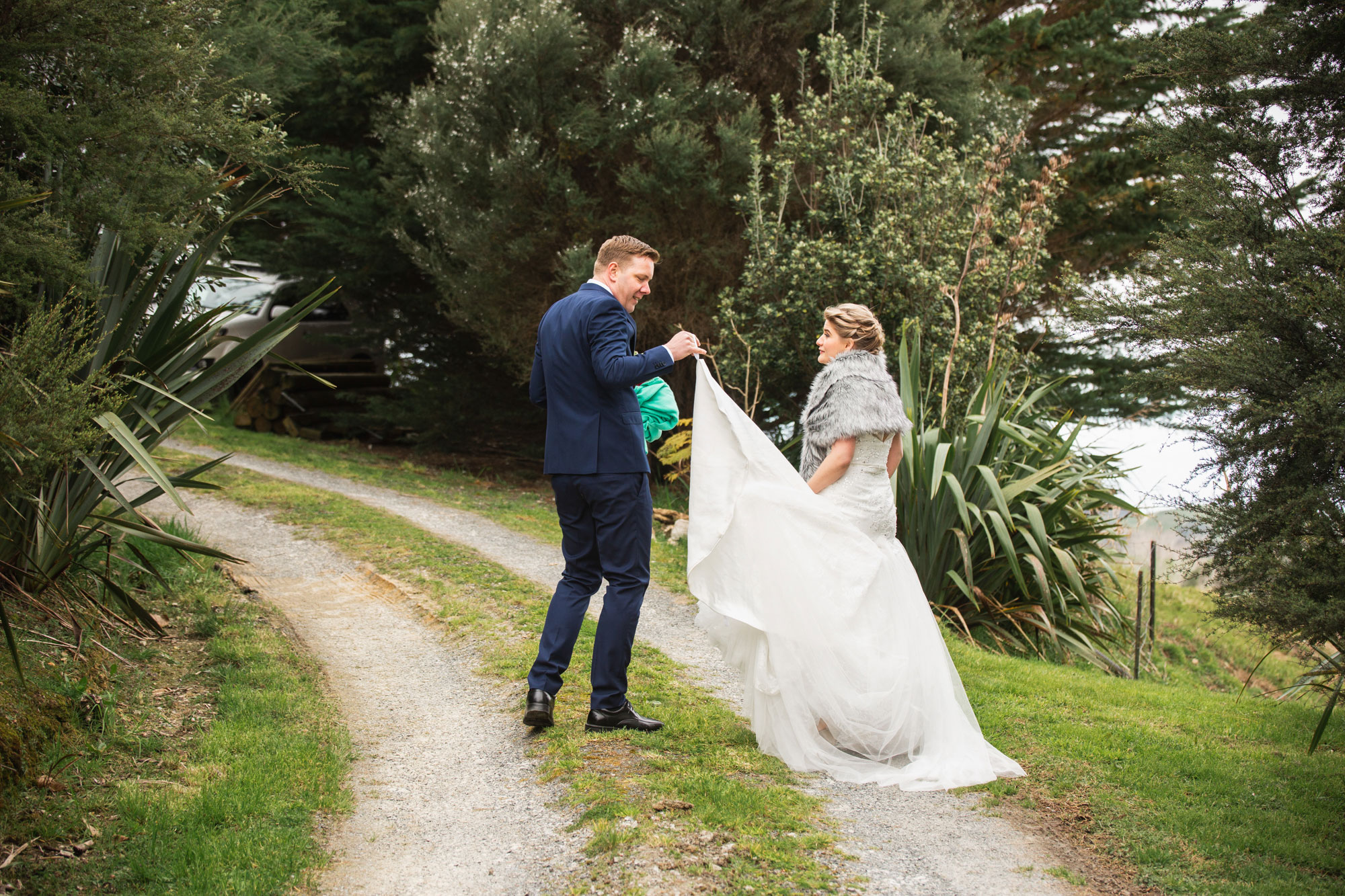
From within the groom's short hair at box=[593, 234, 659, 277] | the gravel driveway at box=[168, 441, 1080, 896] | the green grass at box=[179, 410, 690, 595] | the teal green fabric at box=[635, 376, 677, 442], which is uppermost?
the groom's short hair at box=[593, 234, 659, 277]

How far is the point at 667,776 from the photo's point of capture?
395 cm

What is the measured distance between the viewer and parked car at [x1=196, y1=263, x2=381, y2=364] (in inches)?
616

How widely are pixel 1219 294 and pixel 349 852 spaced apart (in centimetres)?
412

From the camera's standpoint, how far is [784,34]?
12.4 meters

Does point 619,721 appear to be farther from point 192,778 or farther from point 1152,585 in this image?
point 1152,585

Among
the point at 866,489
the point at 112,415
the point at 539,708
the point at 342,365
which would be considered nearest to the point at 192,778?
the point at 539,708

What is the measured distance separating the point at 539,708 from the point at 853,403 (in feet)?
6.17

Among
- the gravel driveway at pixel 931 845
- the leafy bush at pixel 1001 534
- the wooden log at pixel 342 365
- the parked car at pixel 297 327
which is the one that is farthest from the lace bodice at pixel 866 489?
→ the wooden log at pixel 342 365

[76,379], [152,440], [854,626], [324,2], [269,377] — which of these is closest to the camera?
[854,626]

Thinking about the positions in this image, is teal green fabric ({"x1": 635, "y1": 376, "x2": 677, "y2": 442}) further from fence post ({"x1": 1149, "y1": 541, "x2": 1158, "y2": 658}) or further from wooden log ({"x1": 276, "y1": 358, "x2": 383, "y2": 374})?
wooden log ({"x1": 276, "y1": 358, "x2": 383, "y2": 374})

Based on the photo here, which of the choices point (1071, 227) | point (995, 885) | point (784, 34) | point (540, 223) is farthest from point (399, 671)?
point (1071, 227)

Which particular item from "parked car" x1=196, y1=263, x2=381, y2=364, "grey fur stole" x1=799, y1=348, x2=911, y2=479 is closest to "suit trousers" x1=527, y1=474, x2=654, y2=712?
"grey fur stole" x1=799, y1=348, x2=911, y2=479

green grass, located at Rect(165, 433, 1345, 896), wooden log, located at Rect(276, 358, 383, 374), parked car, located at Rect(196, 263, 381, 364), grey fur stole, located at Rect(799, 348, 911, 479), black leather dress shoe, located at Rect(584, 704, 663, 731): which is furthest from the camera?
wooden log, located at Rect(276, 358, 383, 374)

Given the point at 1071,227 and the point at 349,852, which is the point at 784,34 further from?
the point at 349,852
